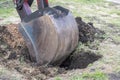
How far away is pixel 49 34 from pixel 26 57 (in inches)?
26.3

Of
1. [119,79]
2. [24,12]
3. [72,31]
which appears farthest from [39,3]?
[119,79]

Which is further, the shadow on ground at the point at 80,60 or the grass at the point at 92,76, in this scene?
the shadow on ground at the point at 80,60

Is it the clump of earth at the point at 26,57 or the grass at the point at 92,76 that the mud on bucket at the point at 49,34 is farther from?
the grass at the point at 92,76

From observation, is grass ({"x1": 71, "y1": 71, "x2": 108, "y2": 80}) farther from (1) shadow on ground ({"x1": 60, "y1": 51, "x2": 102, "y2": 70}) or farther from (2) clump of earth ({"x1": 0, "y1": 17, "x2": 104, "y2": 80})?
(1) shadow on ground ({"x1": 60, "y1": 51, "x2": 102, "y2": 70})

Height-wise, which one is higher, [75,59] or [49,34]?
[49,34]

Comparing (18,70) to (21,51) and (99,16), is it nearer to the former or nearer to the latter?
(21,51)

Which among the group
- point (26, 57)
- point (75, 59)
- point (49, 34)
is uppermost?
point (49, 34)

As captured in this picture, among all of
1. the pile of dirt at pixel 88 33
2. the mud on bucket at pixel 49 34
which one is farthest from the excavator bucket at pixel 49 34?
the pile of dirt at pixel 88 33

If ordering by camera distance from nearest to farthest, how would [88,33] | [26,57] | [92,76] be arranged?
[92,76] → [26,57] → [88,33]

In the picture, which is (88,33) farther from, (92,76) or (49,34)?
(92,76)

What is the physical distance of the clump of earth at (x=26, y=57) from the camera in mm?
5402

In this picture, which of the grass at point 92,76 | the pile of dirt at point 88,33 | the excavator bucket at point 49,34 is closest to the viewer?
the grass at point 92,76

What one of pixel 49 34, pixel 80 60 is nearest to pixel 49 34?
pixel 49 34

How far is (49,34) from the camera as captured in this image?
5379 mm
